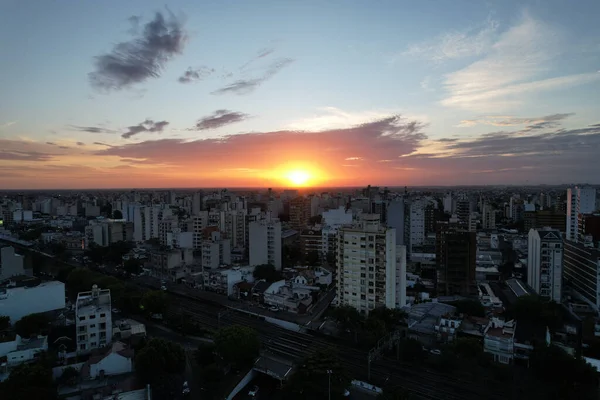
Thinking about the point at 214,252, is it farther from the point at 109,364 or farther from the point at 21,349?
the point at 109,364

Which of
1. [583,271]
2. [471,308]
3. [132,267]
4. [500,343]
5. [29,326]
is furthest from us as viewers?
[132,267]

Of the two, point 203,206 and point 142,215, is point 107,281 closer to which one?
point 142,215

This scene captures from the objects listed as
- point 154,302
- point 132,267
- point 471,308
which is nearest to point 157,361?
point 154,302

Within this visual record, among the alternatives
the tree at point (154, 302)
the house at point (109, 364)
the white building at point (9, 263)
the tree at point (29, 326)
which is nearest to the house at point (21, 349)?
the tree at point (29, 326)

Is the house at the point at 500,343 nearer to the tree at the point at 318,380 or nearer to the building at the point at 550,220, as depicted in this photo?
the tree at the point at 318,380

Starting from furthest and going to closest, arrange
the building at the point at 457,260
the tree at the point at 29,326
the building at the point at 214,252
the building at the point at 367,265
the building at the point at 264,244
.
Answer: the building at the point at 264,244, the building at the point at 214,252, the building at the point at 457,260, the building at the point at 367,265, the tree at the point at 29,326

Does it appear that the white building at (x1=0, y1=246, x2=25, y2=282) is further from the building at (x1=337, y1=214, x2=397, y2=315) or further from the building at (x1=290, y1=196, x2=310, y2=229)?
the building at (x1=290, y1=196, x2=310, y2=229)
